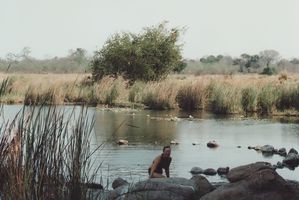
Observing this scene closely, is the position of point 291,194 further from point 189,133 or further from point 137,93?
point 137,93

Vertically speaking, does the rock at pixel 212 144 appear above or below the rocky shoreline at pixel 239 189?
below

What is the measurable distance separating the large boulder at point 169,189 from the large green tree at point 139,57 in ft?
83.3

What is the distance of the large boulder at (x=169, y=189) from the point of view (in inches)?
322

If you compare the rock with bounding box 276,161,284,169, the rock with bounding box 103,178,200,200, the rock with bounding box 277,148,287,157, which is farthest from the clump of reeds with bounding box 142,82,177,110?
the rock with bounding box 103,178,200,200

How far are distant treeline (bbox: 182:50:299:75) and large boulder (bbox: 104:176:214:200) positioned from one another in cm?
5927

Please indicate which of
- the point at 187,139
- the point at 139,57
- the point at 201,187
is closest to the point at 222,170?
the point at 201,187

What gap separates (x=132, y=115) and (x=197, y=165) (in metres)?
10.6

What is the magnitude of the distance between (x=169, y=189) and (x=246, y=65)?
81178mm

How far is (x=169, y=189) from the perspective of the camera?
8531 millimetres

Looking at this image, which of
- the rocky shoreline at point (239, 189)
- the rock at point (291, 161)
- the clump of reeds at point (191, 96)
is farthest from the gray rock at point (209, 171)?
the clump of reeds at point (191, 96)

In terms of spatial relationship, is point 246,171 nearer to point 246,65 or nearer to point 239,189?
point 239,189

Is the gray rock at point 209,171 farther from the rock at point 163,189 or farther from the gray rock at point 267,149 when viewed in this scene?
the gray rock at point 267,149

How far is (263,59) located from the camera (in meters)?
98.8

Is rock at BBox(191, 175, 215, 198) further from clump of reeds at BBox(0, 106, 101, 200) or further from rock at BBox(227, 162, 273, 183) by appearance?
clump of reeds at BBox(0, 106, 101, 200)
